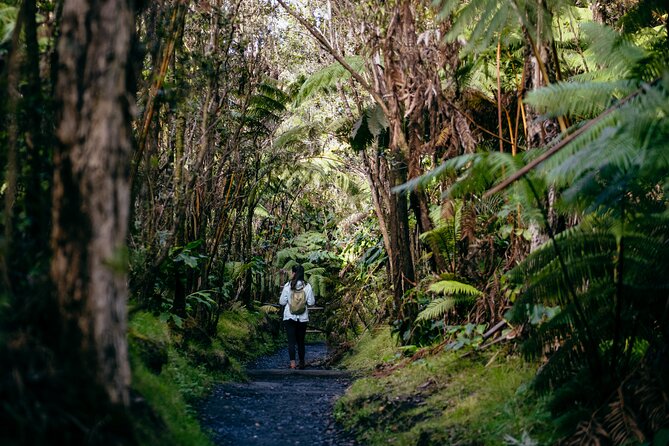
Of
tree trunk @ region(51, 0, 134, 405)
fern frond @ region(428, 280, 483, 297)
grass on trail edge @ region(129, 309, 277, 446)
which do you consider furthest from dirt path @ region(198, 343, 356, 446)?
tree trunk @ region(51, 0, 134, 405)

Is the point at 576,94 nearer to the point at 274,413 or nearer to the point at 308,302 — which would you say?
the point at 274,413

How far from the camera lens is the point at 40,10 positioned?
182 inches

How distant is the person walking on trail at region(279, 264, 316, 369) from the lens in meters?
10.7

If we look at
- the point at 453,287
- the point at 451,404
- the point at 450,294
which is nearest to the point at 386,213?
the point at 450,294

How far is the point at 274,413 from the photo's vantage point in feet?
21.3

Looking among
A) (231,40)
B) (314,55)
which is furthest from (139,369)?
(314,55)

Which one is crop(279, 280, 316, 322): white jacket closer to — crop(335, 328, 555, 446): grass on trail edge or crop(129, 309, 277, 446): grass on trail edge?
crop(129, 309, 277, 446): grass on trail edge

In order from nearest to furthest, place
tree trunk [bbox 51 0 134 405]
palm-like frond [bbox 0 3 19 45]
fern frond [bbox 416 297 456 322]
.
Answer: tree trunk [bbox 51 0 134 405] < palm-like frond [bbox 0 3 19 45] < fern frond [bbox 416 297 456 322]

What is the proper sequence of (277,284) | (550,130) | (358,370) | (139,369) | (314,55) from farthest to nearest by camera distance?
1. (277,284)
2. (314,55)
3. (358,370)
4. (550,130)
5. (139,369)

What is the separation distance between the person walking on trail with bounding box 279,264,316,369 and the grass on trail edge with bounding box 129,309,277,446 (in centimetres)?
114

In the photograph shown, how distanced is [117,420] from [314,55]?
1128 cm

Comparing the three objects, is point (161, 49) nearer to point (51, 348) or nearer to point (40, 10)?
point (40, 10)

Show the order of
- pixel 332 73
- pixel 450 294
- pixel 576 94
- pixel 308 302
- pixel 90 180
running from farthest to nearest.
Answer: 1. pixel 308 302
2. pixel 332 73
3. pixel 450 294
4. pixel 576 94
5. pixel 90 180

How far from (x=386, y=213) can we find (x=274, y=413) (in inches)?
185
